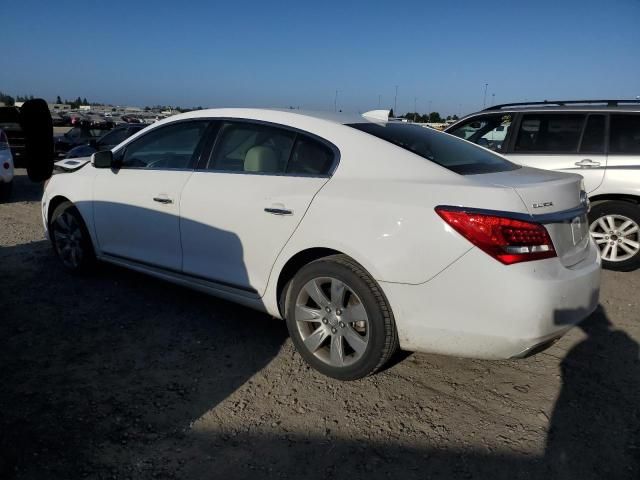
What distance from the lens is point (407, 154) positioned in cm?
301

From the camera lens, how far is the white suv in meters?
5.36

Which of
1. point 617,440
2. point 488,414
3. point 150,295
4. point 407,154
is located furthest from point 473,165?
point 150,295

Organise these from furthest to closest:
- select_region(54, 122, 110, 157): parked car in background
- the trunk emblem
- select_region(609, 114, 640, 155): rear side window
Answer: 1. select_region(54, 122, 110, 157): parked car in background
2. select_region(609, 114, 640, 155): rear side window
3. the trunk emblem

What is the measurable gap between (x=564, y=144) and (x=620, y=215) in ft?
3.16

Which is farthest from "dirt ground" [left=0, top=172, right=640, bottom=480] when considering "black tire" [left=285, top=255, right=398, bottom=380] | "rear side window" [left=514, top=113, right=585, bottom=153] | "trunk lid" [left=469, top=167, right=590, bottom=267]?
"rear side window" [left=514, top=113, right=585, bottom=153]

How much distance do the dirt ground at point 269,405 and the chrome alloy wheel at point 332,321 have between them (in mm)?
201

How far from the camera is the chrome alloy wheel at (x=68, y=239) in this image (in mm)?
4738

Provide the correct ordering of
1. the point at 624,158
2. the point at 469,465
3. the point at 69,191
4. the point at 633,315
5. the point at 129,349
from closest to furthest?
the point at 469,465 < the point at 129,349 < the point at 633,315 < the point at 69,191 < the point at 624,158

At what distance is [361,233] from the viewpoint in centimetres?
284

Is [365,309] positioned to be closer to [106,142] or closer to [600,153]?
[600,153]

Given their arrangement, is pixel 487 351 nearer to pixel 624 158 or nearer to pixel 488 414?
pixel 488 414

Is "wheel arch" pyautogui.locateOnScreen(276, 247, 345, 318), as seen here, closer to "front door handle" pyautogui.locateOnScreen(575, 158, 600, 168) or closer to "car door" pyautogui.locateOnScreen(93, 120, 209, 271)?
"car door" pyautogui.locateOnScreen(93, 120, 209, 271)

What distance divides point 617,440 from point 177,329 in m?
2.83

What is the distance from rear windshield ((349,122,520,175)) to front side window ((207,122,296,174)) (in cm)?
49
